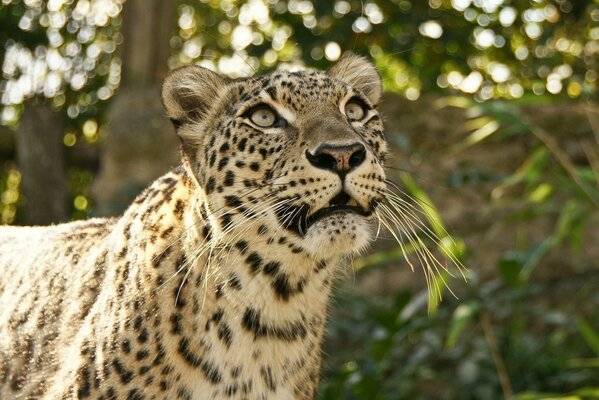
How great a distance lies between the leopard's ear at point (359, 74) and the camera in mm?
4871

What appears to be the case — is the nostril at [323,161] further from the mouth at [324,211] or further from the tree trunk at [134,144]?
the tree trunk at [134,144]

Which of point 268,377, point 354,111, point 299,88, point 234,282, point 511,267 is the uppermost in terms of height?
point 299,88

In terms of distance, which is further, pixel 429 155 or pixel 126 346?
pixel 429 155

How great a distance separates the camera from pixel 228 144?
4.14 m

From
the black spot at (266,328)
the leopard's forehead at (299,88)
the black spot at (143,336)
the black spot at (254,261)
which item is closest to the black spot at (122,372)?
the black spot at (143,336)

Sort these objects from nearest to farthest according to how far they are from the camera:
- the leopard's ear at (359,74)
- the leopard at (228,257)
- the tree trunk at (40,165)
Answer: the leopard at (228,257), the leopard's ear at (359,74), the tree trunk at (40,165)

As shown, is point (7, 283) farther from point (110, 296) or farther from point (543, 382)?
point (543, 382)

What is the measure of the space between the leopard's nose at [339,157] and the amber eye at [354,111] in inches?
21.2

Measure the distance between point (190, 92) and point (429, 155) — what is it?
5.34 m

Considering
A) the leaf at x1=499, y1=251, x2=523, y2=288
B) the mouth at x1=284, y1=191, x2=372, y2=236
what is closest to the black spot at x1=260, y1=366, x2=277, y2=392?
the mouth at x1=284, y1=191, x2=372, y2=236

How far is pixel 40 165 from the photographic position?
35.3 feet

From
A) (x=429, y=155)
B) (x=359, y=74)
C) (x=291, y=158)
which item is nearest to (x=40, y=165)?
(x=429, y=155)

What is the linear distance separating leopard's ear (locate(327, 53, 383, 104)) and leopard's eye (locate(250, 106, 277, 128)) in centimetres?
72

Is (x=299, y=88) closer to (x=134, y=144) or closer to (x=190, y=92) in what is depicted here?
(x=190, y=92)
